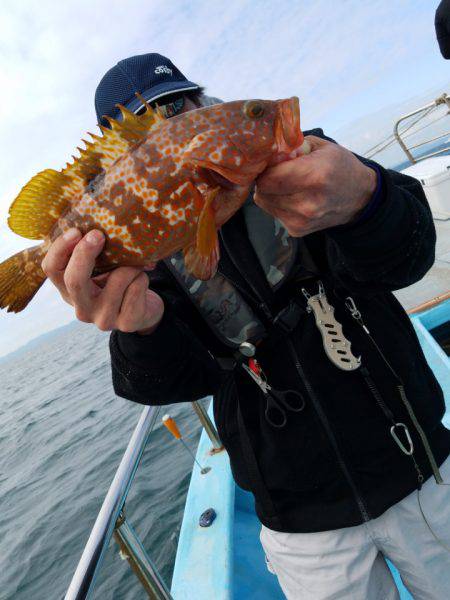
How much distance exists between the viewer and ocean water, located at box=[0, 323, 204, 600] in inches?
293

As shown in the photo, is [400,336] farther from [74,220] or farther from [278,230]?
[74,220]

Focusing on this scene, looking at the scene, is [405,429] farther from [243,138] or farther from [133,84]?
[133,84]

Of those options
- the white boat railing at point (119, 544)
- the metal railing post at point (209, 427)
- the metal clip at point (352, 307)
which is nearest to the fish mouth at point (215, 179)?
the metal clip at point (352, 307)

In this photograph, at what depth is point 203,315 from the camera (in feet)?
7.85

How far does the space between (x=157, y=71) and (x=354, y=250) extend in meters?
1.87

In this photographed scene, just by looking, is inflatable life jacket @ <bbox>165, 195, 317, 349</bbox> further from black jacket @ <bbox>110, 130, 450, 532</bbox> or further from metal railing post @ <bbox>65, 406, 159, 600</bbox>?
metal railing post @ <bbox>65, 406, 159, 600</bbox>

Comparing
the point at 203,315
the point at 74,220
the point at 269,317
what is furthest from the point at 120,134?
the point at 269,317

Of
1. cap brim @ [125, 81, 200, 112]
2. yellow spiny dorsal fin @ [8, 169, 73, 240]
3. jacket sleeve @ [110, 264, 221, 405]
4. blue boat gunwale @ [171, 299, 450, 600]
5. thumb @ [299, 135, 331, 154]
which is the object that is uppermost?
cap brim @ [125, 81, 200, 112]

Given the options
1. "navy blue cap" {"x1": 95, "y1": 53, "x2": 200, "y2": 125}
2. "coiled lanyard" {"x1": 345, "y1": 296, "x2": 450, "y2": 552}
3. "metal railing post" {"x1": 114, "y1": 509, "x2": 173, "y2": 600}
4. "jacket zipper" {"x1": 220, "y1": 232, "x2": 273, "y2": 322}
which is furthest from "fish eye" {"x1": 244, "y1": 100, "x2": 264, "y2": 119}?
"metal railing post" {"x1": 114, "y1": 509, "x2": 173, "y2": 600}

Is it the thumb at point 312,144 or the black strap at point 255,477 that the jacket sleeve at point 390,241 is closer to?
the thumb at point 312,144

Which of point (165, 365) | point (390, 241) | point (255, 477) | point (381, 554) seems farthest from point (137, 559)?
point (390, 241)

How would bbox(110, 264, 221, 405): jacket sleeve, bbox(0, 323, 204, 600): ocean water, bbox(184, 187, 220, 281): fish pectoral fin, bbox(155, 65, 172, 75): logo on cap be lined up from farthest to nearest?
bbox(0, 323, 204, 600): ocean water, bbox(155, 65, 172, 75): logo on cap, bbox(110, 264, 221, 405): jacket sleeve, bbox(184, 187, 220, 281): fish pectoral fin

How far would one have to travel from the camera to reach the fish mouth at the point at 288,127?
5.41ft

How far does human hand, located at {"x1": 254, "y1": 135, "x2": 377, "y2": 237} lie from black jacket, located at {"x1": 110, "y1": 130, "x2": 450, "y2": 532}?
0.40 ft
